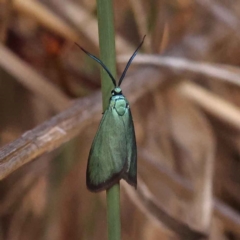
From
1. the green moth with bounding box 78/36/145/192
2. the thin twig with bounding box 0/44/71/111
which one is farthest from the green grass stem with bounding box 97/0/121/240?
the thin twig with bounding box 0/44/71/111

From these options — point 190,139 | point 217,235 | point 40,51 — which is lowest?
point 217,235

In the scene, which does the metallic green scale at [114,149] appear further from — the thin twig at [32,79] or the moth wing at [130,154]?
the thin twig at [32,79]

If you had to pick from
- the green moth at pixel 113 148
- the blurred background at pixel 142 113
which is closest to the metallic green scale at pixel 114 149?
the green moth at pixel 113 148

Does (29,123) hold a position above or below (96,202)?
above

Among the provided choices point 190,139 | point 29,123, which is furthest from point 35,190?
point 190,139

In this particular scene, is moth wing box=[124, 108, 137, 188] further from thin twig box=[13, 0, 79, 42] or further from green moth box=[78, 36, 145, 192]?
A: thin twig box=[13, 0, 79, 42]

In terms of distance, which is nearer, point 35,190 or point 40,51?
point 35,190

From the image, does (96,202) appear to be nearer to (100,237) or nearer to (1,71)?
(100,237)
